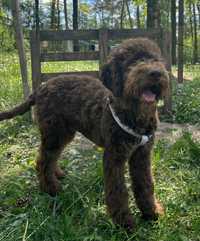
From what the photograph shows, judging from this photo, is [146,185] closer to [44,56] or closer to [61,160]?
[61,160]

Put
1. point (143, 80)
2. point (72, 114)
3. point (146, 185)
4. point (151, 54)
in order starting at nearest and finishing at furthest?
point (143, 80)
point (151, 54)
point (146, 185)
point (72, 114)

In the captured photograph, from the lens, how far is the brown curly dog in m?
3.70

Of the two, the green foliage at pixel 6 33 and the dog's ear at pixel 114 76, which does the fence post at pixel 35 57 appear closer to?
the dog's ear at pixel 114 76

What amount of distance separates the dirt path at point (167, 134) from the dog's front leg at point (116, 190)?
229 centimetres

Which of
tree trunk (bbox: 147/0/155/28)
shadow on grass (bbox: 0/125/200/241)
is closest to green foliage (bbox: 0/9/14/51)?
tree trunk (bbox: 147/0/155/28)

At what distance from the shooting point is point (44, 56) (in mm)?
7809

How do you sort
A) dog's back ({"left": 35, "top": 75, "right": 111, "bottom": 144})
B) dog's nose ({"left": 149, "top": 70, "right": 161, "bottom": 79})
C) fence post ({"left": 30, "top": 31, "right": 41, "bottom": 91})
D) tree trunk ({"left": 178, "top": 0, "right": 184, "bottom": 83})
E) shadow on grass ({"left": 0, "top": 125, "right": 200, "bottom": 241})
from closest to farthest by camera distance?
dog's nose ({"left": 149, "top": 70, "right": 161, "bottom": 79})
shadow on grass ({"left": 0, "top": 125, "right": 200, "bottom": 241})
dog's back ({"left": 35, "top": 75, "right": 111, "bottom": 144})
fence post ({"left": 30, "top": 31, "right": 41, "bottom": 91})
tree trunk ({"left": 178, "top": 0, "right": 184, "bottom": 83})

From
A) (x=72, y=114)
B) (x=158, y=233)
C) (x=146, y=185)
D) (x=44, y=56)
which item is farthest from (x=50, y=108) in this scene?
(x=44, y=56)

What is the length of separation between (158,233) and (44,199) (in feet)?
3.82

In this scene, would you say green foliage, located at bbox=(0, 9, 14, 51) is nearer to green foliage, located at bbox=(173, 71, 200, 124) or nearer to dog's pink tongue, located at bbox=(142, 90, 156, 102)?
green foliage, located at bbox=(173, 71, 200, 124)

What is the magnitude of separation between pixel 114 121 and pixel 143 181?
25.1 inches

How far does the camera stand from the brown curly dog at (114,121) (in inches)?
146

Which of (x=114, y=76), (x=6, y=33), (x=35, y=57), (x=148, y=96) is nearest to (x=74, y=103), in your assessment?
(x=114, y=76)

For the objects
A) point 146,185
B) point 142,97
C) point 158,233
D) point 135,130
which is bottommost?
point 158,233
